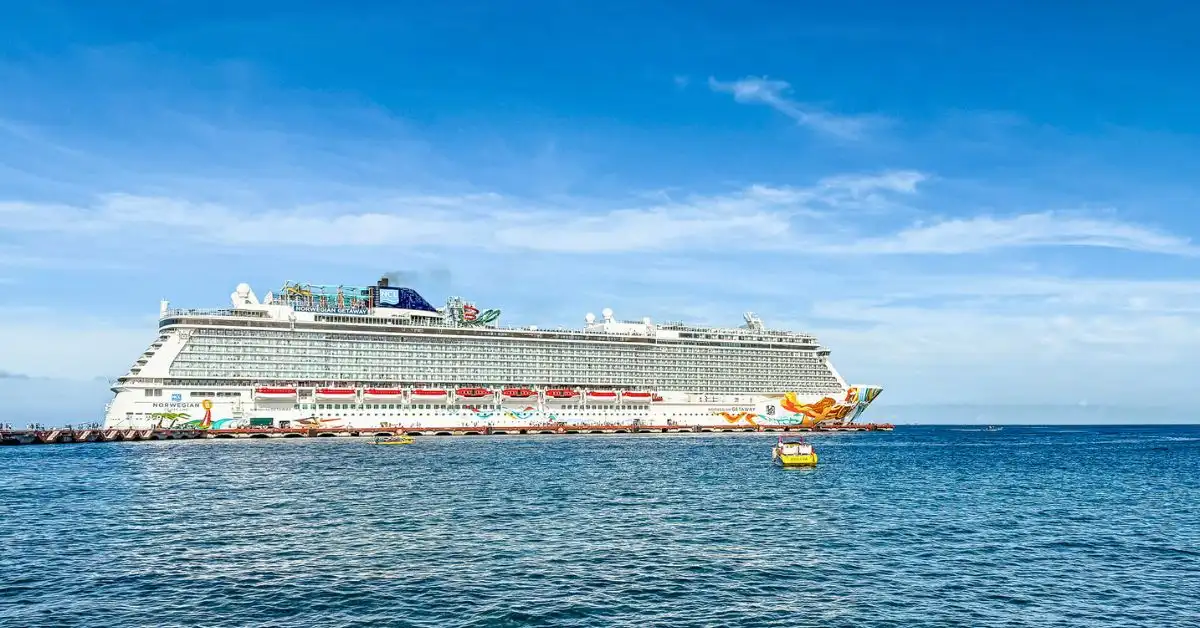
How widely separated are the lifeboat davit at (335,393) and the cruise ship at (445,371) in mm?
125

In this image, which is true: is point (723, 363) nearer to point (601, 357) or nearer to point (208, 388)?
point (601, 357)

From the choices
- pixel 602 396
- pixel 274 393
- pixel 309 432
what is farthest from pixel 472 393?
pixel 274 393

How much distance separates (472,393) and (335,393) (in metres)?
17.9

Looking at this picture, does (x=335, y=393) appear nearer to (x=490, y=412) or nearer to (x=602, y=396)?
(x=490, y=412)

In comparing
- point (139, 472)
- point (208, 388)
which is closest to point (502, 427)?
point (208, 388)

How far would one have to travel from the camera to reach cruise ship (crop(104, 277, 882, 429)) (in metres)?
106

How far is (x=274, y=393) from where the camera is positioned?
4296 inches

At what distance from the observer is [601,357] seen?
429 ft

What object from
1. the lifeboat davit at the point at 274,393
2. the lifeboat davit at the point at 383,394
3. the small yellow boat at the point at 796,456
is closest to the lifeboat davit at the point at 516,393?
the lifeboat davit at the point at 383,394

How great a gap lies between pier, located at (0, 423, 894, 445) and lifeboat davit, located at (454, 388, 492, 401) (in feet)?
13.0

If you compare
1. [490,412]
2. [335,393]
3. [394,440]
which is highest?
[335,393]

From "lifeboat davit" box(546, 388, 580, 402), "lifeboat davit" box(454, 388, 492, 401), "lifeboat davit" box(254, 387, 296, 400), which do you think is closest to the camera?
"lifeboat davit" box(254, 387, 296, 400)

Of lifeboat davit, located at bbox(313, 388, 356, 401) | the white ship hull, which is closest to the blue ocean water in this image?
the white ship hull

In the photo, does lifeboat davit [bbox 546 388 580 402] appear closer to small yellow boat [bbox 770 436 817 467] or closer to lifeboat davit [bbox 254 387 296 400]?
lifeboat davit [bbox 254 387 296 400]
